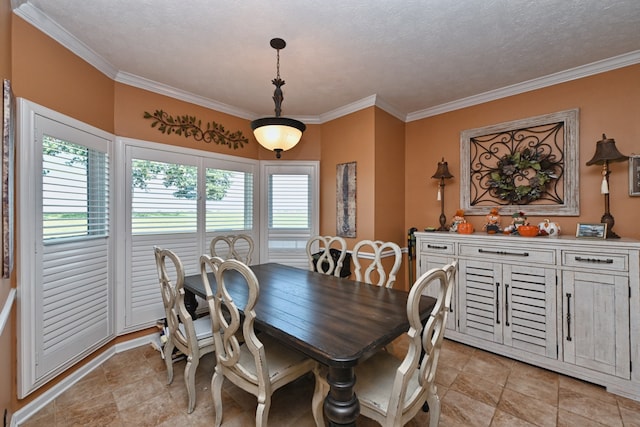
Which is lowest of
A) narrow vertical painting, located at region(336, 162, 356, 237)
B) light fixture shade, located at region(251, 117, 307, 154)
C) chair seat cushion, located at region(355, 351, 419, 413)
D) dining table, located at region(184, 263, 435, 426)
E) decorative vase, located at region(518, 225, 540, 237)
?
chair seat cushion, located at region(355, 351, 419, 413)

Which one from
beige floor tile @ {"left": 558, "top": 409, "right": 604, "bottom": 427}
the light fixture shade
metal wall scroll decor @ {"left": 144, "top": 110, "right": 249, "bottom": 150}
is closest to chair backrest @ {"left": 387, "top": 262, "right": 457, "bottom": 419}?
beige floor tile @ {"left": 558, "top": 409, "right": 604, "bottom": 427}

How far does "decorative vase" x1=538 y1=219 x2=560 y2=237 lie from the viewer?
254cm

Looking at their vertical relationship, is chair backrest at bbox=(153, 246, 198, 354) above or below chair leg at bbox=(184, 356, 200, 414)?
above

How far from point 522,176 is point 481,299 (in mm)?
1366

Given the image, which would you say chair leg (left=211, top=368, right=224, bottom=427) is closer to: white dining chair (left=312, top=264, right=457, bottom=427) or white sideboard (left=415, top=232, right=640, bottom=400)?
white dining chair (left=312, top=264, right=457, bottom=427)

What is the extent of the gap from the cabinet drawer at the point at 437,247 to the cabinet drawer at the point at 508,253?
12 cm

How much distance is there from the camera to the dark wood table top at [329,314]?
4.12ft

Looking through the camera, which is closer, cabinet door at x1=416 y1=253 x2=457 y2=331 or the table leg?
the table leg

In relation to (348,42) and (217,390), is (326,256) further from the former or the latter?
(348,42)

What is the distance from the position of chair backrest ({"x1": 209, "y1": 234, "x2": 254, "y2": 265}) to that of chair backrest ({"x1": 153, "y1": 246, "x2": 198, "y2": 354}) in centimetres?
93

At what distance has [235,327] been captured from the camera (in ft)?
4.73

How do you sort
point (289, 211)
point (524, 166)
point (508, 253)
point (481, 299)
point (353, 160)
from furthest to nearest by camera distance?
point (289, 211)
point (353, 160)
point (524, 166)
point (481, 299)
point (508, 253)

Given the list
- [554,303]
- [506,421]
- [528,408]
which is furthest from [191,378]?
[554,303]

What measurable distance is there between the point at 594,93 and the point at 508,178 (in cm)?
97
